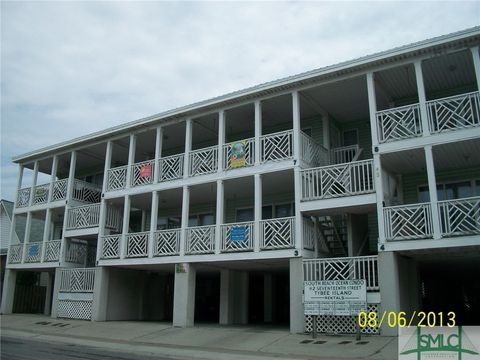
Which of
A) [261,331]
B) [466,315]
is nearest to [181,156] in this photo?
[261,331]

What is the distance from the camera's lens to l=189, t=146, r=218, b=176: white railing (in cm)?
1934

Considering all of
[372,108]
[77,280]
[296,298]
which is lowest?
[296,298]

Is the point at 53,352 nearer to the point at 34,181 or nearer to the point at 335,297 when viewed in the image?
the point at 335,297

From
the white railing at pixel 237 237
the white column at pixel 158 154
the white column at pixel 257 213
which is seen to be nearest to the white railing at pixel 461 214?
the white column at pixel 257 213

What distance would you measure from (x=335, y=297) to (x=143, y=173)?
34.5 feet

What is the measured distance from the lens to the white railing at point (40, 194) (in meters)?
25.5

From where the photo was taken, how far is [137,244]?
20406mm

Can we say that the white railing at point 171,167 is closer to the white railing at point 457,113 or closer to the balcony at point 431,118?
the balcony at point 431,118

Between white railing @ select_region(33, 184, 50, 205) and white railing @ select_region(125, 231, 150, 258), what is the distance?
23.9ft

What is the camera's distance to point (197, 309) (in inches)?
1031

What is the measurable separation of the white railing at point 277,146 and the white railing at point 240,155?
0.50 metres

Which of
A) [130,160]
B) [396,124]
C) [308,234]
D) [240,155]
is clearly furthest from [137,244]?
[396,124]

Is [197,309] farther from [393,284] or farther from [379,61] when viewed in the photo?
[379,61]

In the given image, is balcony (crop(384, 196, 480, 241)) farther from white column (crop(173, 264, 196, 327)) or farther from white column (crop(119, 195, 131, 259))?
white column (crop(119, 195, 131, 259))
